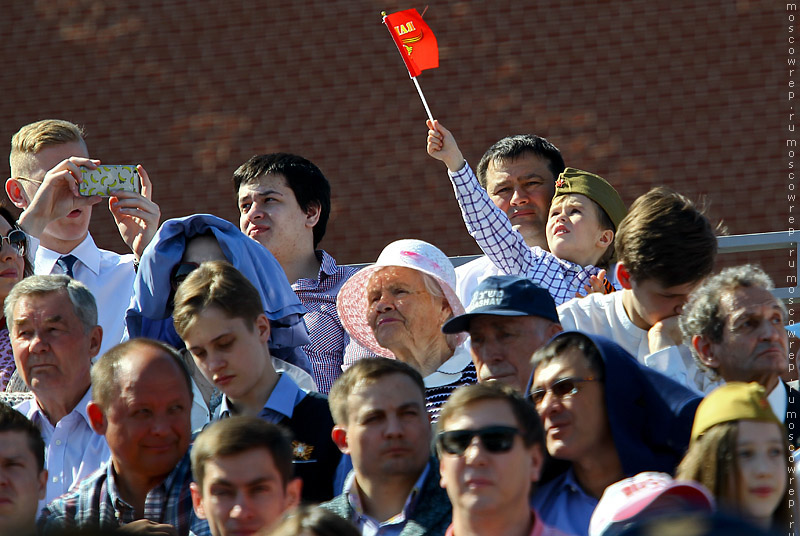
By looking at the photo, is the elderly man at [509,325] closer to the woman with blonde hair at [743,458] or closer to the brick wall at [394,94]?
the woman with blonde hair at [743,458]

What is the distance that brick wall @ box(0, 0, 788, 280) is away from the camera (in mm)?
9336

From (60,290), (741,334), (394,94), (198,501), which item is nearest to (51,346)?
(60,290)

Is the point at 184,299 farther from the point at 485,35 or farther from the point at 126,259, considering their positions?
the point at 485,35

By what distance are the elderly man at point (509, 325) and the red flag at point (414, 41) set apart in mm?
2290

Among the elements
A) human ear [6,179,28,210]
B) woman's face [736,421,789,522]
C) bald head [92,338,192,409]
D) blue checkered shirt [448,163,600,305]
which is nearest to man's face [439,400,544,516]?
woman's face [736,421,789,522]

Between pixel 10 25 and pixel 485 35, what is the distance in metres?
4.03

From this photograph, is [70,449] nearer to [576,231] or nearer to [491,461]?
[491,461]

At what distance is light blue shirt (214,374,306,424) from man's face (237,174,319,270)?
4.97 feet

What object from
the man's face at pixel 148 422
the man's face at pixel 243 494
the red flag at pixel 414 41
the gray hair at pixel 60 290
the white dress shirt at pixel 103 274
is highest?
the red flag at pixel 414 41

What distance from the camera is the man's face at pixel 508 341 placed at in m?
4.17

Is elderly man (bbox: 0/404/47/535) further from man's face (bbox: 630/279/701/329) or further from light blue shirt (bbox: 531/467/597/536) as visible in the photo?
man's face (bbox: 630/279/701/329)

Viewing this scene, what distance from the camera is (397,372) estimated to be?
12.4 ft

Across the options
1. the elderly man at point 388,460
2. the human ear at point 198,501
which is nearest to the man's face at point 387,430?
the elderly man at point 388,460

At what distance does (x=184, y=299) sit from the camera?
4.25 m
